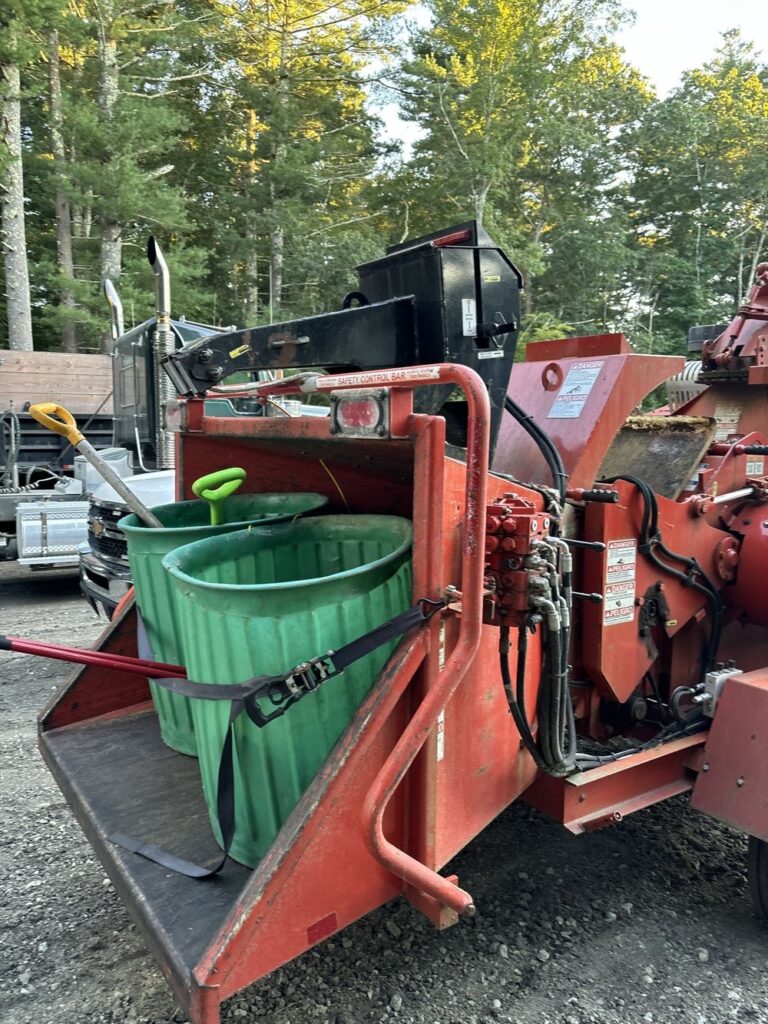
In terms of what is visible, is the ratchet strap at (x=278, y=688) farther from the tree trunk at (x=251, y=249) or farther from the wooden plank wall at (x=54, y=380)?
the tree trunk at (x=251, y=249)

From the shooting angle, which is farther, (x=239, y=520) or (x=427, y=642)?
(x=239, y=520)

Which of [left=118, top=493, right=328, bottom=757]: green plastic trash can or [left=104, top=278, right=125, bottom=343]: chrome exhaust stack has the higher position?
[left=104, top=278, right=125, bottom=343]: chrome exhaust stack

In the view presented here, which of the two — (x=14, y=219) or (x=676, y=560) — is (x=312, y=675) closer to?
(x=676, y=560)

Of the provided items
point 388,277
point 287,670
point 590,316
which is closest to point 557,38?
point 590,316

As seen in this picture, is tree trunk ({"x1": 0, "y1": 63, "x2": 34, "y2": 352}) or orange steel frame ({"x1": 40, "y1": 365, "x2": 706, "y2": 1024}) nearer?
orange steel frame ({"x1": 40, "y1": 365, "x2": 706, "y2": 1024})

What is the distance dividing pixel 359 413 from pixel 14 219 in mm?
14807

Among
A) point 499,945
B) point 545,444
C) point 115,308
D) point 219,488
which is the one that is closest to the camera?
point 499,945

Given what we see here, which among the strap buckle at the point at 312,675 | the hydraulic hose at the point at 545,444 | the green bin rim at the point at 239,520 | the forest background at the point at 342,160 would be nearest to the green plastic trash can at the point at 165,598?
the green bin rim at the point at 239,520

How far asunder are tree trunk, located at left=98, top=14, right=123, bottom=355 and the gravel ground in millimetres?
14777

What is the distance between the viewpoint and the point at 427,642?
1754 mm

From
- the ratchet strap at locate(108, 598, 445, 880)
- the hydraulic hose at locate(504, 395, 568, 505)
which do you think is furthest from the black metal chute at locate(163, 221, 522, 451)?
the ratchet strap at locate(108, 598, 445, 880)

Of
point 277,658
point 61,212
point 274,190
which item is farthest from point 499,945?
point 274,190

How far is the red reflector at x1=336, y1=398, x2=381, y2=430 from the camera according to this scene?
177cm

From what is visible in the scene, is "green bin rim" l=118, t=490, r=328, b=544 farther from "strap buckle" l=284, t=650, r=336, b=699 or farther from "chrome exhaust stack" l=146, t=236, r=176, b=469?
"strap buckle" l=284, t=650, r=336, b=699
